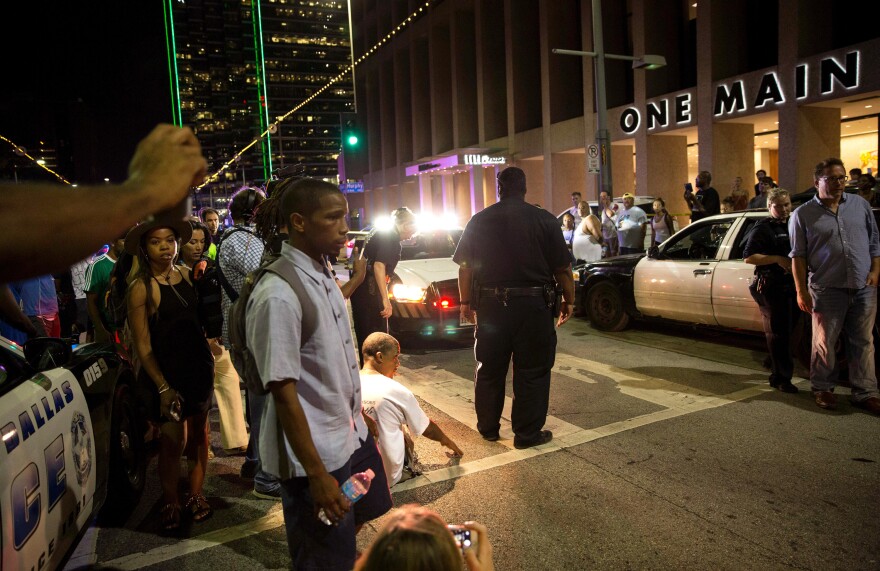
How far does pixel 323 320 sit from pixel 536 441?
123 inches

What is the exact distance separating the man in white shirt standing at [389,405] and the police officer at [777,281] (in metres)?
3.67

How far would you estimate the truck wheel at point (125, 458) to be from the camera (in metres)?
3.83

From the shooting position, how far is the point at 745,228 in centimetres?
735

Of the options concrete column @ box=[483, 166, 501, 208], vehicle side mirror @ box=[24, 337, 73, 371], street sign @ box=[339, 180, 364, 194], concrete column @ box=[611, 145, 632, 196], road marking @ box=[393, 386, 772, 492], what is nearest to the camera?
vehicle side mirror @ box=[24, 337, 73, 371]

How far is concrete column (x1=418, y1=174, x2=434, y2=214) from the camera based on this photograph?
42.0 metres

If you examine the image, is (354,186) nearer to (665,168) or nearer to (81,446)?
(665,168)

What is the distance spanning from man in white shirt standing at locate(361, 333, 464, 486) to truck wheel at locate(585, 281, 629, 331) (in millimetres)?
5628

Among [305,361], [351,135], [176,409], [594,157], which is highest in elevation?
[351,135]

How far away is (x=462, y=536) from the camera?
6.06 feet

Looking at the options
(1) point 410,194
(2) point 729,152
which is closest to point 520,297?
(2) point 729,152

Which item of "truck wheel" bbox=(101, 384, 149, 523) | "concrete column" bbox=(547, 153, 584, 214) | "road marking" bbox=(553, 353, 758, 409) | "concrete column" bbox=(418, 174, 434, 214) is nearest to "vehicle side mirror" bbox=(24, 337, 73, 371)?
"truck wheel" bbox=(101, 384, 149, 523)

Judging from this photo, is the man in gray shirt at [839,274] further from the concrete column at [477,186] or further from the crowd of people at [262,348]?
the concrete column at [477,186]

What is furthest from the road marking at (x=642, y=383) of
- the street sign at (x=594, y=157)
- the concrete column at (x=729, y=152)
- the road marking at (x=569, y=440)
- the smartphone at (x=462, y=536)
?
the concrete column at (x=729, y=152)

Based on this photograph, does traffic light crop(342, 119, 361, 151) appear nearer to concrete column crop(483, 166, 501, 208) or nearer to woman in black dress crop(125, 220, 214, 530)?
concrete column crop(483, 166, 501, 208)
